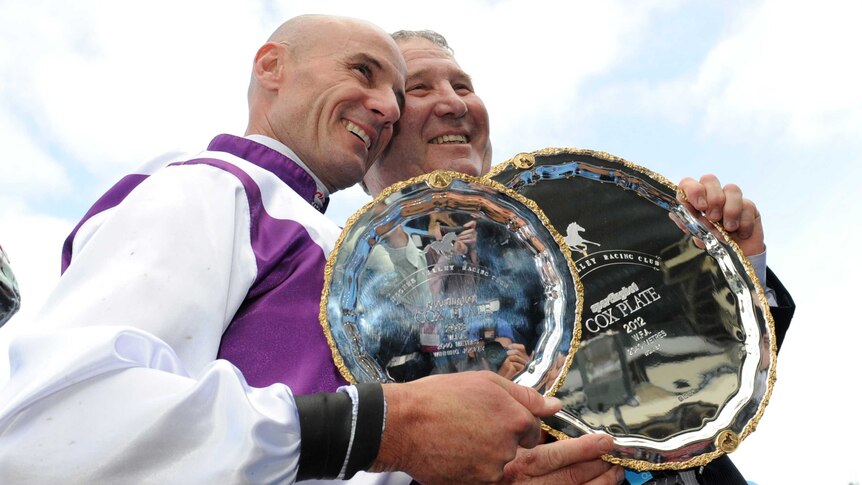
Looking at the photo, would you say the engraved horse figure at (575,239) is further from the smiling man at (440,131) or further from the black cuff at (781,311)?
the black cuff at (781,311)

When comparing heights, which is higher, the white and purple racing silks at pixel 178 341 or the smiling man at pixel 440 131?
the smiling man at pixel 440 131

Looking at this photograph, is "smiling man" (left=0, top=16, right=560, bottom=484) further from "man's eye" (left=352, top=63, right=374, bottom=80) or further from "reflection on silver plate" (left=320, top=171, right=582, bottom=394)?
"man's eye" (left=352, top=63, right=374, bottom=80)

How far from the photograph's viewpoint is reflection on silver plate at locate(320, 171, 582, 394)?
8.00 ft

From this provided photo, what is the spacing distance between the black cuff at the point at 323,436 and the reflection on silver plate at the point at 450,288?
31 cm

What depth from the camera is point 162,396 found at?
1912 mm

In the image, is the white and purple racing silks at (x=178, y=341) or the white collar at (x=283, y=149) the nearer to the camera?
the white and purple racing silks at (x=178, y=341)

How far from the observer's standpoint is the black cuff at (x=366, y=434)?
1982 mm

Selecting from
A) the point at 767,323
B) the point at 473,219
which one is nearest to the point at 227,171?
the point at 473,219

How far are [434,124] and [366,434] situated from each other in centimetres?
282

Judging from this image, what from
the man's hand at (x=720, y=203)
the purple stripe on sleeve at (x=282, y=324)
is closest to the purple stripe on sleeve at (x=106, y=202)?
the purple stripe on sleeve at (x=282, y=324)

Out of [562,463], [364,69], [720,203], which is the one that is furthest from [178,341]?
[720,203]

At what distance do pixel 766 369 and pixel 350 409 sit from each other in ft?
5.18

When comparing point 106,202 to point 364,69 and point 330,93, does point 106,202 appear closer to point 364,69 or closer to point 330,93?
point 330,93

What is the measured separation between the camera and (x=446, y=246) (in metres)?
2.59
